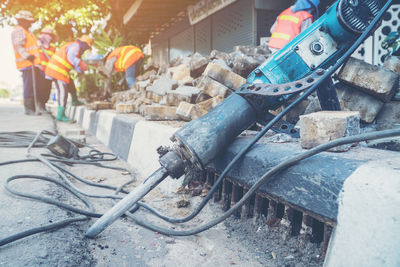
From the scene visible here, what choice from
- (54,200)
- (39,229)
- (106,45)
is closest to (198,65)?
(54,200)

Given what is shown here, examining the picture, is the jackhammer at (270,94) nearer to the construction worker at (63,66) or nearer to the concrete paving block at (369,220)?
the concrete paving block at (369,220)

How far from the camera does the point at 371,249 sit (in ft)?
2.48

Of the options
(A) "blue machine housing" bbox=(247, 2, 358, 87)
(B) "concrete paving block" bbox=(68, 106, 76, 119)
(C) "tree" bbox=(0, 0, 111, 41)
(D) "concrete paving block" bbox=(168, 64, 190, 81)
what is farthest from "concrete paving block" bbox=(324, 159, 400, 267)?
(C) "tree" bbox=(0, 0, 111, 41)

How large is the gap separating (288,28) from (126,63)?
14.2 feet

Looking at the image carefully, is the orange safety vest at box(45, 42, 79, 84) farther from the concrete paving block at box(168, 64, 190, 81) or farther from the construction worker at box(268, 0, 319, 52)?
the construction worker at box(268, 0, 319, 52)

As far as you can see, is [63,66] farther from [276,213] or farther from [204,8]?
[276,213]

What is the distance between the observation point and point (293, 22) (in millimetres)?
3494

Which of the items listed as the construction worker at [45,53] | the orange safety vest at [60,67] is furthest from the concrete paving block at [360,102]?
the construction worker at [45,53]

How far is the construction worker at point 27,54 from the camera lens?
653 cm

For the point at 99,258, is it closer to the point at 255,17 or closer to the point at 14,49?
the point at 255,17

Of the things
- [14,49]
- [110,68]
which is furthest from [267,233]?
[14,49]

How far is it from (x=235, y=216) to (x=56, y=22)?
14.7m

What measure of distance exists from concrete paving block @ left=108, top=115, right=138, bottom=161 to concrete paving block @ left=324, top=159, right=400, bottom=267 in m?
2.16

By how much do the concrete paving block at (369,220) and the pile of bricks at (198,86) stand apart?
50.4 inches
